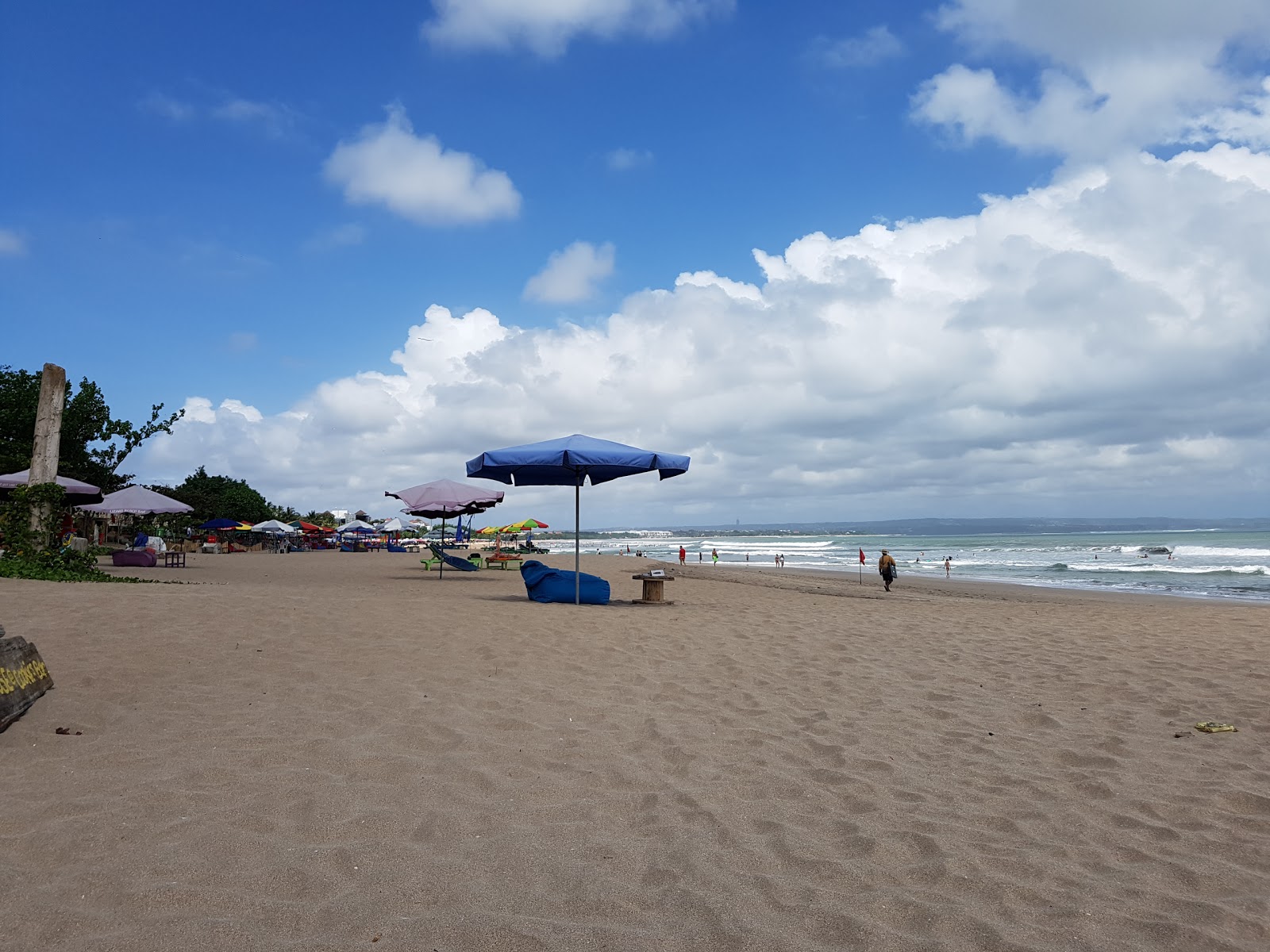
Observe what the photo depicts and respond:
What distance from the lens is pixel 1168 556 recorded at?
43.1 m

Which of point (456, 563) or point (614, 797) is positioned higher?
point (456, 563)

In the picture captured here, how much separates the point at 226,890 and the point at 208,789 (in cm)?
105

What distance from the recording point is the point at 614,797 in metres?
3.66

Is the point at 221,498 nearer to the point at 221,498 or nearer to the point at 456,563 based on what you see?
the point at 221,498

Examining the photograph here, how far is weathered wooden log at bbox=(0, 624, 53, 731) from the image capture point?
14.1ft

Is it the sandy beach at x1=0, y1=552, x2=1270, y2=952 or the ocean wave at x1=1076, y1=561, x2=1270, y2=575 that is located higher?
the sandy beach at x1=0, y1=552, x2=1270, y2=952

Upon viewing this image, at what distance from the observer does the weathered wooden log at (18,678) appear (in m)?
4.30

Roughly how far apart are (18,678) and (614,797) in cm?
357

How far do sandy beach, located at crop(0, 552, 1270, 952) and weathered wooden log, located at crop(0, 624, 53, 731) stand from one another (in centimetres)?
11

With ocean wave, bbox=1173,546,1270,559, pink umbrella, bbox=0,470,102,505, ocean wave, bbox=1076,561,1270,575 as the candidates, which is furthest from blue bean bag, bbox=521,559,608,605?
ocean wave, bbox=1173,546,1270,559

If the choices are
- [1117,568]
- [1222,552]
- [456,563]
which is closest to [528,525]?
[456,563]

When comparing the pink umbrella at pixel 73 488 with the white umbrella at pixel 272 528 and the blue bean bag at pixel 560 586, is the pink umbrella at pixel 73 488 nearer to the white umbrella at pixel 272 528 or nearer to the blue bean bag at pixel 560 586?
the blue bean bag at pixel 560 586

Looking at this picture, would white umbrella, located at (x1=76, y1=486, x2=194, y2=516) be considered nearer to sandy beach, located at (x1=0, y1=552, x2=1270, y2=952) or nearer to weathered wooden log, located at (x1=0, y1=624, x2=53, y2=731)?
sandy beach, located at (x1=0, y1=552, x2=1270, y2=952)

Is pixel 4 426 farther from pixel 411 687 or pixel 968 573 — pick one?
pixel 968 573
